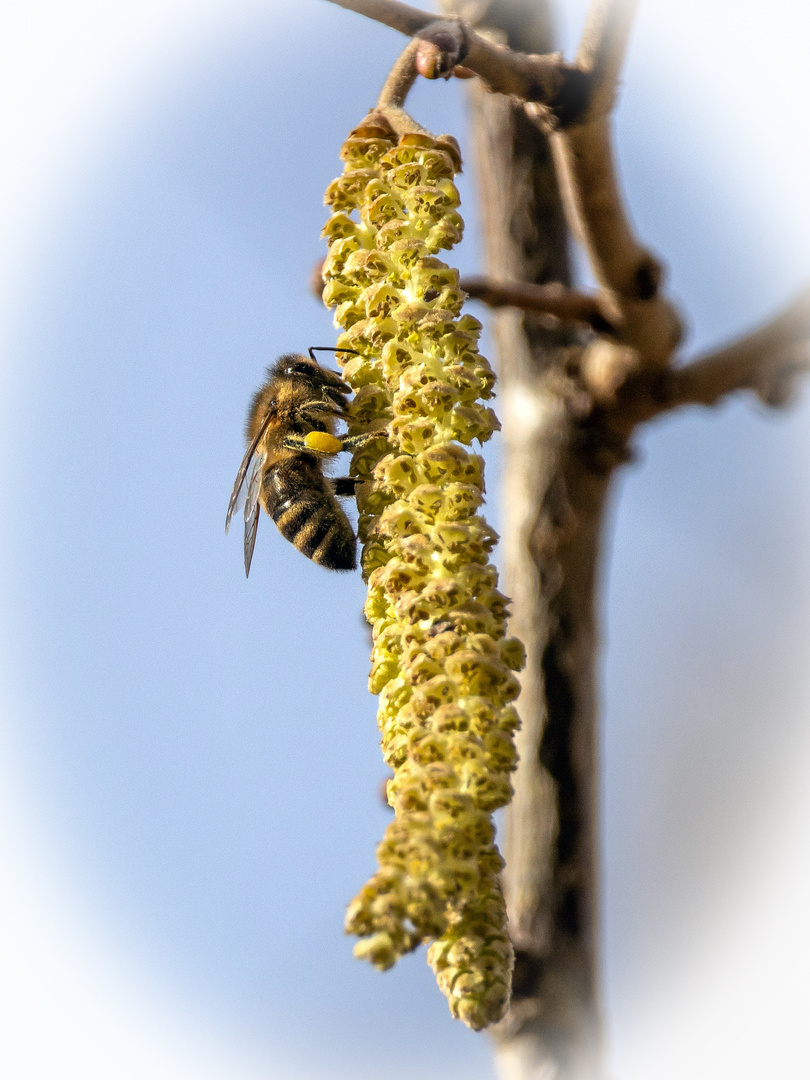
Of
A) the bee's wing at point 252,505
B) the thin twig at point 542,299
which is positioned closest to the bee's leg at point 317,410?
the bee's wing at point 252,505

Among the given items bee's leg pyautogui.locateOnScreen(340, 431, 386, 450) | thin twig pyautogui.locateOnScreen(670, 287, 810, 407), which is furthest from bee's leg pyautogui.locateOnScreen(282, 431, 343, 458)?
thin twig pyautogui.locateOnScreen(670, 287, 810, 407)

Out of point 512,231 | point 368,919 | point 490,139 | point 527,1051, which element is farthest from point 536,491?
point 368,919

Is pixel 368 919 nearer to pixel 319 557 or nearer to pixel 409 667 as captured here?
pixel 409 667

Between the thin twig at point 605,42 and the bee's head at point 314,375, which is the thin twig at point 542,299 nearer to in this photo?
the bee's head at point 314,375

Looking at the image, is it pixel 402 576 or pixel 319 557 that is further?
pixel 319 557

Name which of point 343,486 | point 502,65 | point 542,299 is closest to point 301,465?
point 343,486

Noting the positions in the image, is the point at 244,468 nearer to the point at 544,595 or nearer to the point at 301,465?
the point at 301,465
